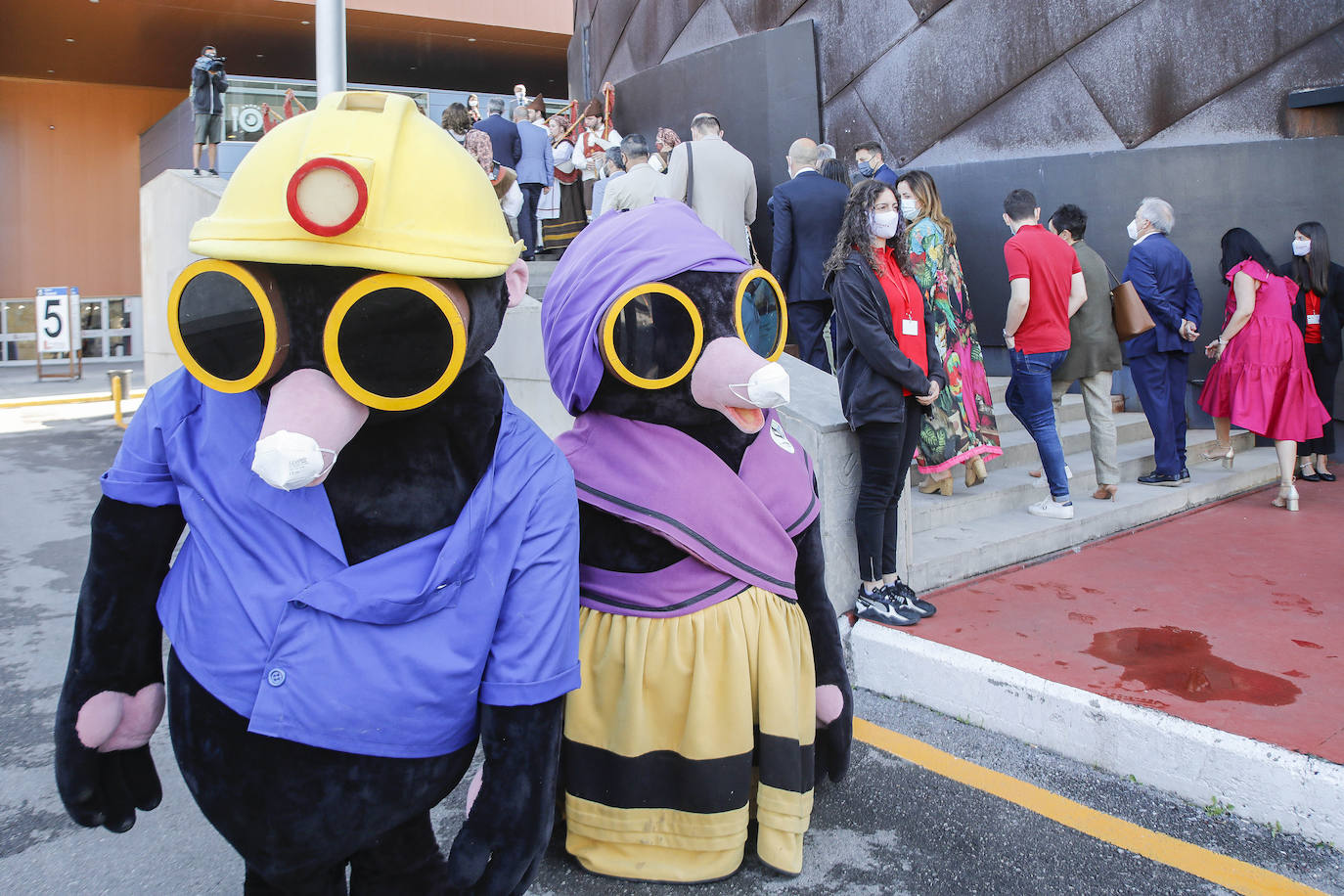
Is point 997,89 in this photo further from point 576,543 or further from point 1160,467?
point 576,543

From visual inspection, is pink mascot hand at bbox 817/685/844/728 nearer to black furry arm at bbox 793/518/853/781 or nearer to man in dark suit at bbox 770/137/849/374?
black furry arm at bbox 793/518/853/781

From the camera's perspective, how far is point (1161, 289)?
6891 mm

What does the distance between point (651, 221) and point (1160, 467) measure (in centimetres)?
526

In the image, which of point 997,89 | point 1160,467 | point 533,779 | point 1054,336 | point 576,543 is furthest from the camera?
point 997,89

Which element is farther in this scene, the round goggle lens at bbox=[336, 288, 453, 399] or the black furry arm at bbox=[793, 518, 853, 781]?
the black furry arm at bbox=[793, 518, 853, 781]

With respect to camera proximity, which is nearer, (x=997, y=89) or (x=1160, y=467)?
(x=1160, y=467)

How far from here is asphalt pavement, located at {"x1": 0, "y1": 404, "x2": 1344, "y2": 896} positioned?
9.00 feet

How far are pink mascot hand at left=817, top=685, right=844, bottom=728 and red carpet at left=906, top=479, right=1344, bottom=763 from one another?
121 centimetres

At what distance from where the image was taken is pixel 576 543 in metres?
2.01

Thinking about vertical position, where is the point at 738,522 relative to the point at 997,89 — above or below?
below

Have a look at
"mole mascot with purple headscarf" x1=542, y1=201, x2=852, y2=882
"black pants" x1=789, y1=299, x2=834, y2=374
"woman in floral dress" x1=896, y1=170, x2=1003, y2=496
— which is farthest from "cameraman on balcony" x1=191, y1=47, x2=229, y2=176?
"mole mascot with purple headscarf" x1=542, y1=201, x2=852, y2=882

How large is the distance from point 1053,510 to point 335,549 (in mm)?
4816

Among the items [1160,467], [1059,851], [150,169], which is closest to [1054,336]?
[1160,467]

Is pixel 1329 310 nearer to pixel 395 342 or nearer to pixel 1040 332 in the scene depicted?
pixel 1040 332
